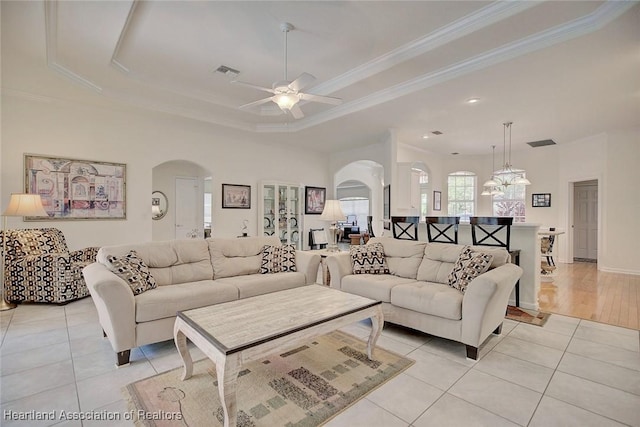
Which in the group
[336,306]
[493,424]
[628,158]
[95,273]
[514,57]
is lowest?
[493,424]

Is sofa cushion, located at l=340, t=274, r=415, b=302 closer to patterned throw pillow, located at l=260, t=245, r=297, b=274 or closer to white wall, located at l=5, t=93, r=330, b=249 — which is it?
patterned throw pillow, located at l=260, t=245, r=297, b=274

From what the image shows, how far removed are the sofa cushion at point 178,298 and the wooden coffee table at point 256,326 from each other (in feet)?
1.69

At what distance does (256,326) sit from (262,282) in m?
1.44

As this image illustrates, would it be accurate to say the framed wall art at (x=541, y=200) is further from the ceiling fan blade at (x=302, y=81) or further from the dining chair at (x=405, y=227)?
the ceiling fan blade at (x=302, y=81)

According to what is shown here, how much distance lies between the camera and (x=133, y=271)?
9.11 feet

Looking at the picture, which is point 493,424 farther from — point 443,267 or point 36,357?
point 36,357

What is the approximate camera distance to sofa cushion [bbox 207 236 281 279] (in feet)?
11.9

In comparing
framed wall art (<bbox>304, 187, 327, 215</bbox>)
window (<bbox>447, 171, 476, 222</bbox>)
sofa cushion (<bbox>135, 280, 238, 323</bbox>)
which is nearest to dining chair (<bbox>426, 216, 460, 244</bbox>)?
sofa cushion (<bbox>135, 280, 238, 323</bbox>)

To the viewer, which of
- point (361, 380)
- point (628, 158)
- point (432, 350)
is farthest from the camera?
point (628, 158)

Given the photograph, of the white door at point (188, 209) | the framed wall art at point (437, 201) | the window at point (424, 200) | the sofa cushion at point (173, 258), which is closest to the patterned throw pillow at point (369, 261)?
the sofa cushion at point (173, 258)

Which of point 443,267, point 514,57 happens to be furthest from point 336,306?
point 514,57

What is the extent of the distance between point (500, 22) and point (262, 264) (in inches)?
139

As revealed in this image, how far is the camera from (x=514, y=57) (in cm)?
316

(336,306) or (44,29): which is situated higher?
(44,29)
